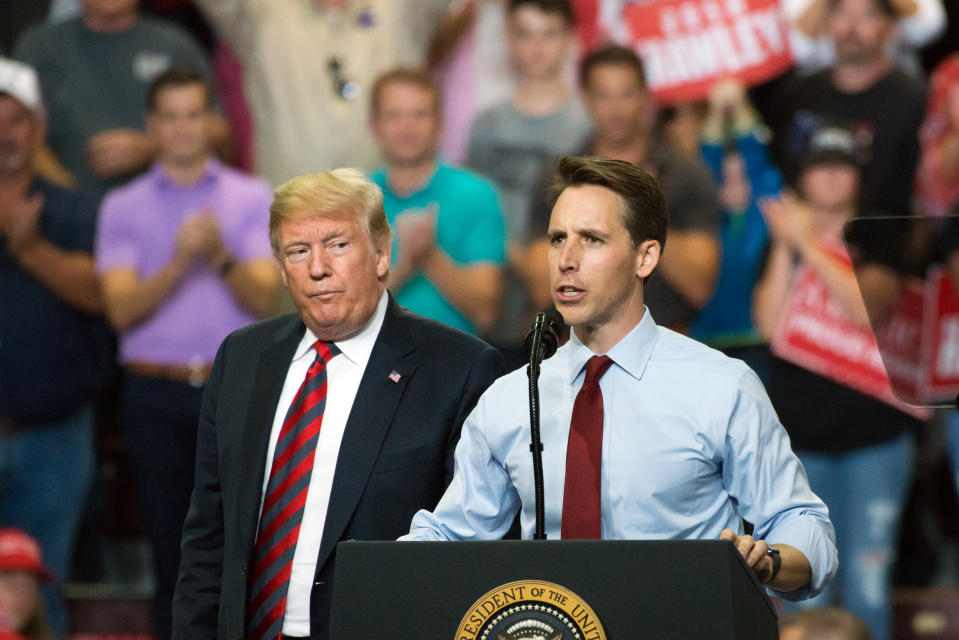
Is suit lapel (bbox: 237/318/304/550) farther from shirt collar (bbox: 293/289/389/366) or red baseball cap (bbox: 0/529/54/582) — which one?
red baseball cap (bbox: 0/529/54/582)

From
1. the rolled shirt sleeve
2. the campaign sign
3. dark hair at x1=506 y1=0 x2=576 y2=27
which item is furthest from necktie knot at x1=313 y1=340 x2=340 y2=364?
dark hair at x1=506 y1=0 x2=576 y2=27

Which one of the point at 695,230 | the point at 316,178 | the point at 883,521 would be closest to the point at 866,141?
the point at 695,230

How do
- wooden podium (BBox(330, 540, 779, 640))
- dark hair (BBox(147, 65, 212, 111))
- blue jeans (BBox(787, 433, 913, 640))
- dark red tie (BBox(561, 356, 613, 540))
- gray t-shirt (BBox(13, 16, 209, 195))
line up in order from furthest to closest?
gray t-shirt (BBox(13, 16, 209, 195)), dark hair (BBox(147, 65, 212, 111)), blue jeans (BBox(787, 433, 913, 640)), dark red tie (BBox(561, 356, 613, 540)), wooden podium (BBox(330, 540, 779, 640))

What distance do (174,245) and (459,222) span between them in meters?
0.95

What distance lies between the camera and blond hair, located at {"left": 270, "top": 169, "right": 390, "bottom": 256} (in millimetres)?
2445

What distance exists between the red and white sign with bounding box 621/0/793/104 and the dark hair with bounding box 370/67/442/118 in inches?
28.2

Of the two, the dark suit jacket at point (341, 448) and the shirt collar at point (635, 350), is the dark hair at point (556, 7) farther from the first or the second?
the shirt collar at point (635, 350)

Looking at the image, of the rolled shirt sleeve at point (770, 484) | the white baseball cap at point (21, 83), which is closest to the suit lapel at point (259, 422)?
the rolled shirt sleeve at point (770, 484)

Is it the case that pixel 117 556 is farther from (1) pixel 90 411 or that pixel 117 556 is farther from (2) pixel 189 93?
(2) pixel 189 93

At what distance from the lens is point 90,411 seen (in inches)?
185

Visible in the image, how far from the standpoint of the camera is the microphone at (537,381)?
1965 millimetres

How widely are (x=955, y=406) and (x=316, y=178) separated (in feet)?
3.80

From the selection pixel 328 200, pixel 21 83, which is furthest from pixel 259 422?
pixel 21 83

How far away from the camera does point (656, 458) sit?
2068 millimetres
